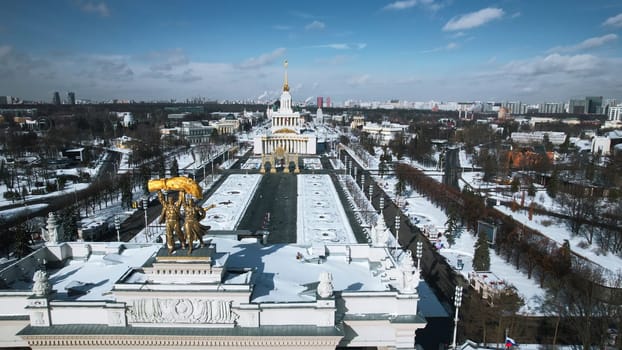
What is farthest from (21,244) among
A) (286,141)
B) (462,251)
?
(286,141)

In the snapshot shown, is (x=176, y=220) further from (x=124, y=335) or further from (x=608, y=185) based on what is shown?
(x=608, y=185)

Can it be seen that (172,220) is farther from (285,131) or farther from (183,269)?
(285,131)

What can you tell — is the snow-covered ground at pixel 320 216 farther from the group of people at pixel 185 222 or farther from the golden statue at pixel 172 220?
the golden statue at pixel 172 220

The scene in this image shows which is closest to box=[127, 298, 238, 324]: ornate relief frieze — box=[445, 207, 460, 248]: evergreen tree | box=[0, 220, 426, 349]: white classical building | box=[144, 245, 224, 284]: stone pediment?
box=[0, 220, 426, 349]: white classical building

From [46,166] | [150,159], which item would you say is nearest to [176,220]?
[46,166]

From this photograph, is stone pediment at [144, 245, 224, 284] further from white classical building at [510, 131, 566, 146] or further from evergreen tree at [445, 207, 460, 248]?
white classical building at [510, 131, 566, 146]

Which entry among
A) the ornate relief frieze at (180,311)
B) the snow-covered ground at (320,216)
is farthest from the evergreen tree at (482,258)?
the ornate relief frieze at (180,311)
